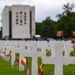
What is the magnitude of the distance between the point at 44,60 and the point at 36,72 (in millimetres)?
3353

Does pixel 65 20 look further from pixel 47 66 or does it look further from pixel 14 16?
pixel 47 66

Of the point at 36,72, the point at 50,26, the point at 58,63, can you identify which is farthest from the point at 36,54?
the point at 50,26

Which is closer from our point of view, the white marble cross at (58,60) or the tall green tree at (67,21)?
the white marble cross at (58,60)

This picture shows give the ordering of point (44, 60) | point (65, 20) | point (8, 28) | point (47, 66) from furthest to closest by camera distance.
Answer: point (8, 28) < point (65, 20) < point (47, 66) < point (44, 60)

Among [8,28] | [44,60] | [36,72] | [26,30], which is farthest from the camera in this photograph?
[8,28]

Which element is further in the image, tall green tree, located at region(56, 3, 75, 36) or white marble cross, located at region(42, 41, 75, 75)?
tall green tree, located at region(56, 3, 75, 36)

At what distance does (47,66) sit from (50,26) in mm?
99710

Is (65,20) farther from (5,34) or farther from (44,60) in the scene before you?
(44,60)

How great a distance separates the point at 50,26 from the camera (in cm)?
11394

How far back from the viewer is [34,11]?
10019cm

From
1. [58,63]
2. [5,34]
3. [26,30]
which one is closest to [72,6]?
[26,30]

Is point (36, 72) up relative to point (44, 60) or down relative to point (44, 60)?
down

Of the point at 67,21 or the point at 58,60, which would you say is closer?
the point at 58,60

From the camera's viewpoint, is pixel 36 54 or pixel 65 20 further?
pixel 65 20
